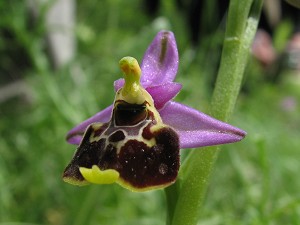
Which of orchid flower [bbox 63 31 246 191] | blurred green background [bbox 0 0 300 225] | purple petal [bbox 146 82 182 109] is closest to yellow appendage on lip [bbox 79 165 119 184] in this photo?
orchid flower [bbox 63 31 246 191]

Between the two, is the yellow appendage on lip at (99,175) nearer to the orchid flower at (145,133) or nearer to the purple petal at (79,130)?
the orchid flower at (145,133)

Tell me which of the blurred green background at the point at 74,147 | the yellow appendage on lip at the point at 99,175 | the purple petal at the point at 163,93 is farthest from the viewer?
the blurred green background at the point at 74,147

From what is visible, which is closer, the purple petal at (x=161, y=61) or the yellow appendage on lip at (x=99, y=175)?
the yellow appendage on lip at (x=99, y=175)

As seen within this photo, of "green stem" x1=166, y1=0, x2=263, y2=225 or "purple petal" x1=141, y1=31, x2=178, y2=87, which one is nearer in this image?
"green stem" x1=166, y1=0, x2=263, y2=225

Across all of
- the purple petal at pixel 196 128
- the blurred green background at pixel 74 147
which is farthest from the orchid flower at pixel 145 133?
the blurred green background at pixel 74 147

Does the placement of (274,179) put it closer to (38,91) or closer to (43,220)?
(43,220)

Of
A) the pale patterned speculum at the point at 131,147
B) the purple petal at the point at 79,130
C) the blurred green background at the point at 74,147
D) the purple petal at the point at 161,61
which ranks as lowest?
the blurred green background at the point at 74,147

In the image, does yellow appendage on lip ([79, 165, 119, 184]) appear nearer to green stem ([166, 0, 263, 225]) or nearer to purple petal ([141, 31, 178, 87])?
green stem ([166, 0, 263, 225])
